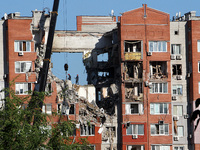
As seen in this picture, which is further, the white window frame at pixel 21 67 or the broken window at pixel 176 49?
the broken window at pixel 176 49

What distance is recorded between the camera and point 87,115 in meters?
79.1

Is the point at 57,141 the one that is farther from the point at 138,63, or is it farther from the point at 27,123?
the point at 138,63

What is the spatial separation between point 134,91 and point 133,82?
1067 mm

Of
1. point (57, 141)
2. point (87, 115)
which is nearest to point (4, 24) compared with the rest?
point (87, 115)

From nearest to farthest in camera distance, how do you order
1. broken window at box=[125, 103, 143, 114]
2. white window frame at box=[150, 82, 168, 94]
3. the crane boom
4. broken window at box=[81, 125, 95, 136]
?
the crane boom, broken window at box=[81, 125, 95, 136], broken window at box=[125, 103, 143, 114], white window frame at box=[150, 82, 168, 94]

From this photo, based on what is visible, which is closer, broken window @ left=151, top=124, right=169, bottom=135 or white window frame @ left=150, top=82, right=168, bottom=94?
broken window @ left=151, top=124, right=169, bottom=135

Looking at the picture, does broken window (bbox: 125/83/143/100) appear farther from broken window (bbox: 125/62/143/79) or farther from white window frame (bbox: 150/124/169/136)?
white window frame (bbox: 150/124/169/136)

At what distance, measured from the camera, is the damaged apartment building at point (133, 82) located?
78000 mm

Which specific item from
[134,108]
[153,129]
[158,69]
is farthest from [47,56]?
[153,129]

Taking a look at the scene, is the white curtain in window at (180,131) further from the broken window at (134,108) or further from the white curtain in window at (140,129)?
the broken window at (134,108)

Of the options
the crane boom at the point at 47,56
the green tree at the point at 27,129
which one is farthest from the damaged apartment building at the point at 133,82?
the green tree at the point at 27,129

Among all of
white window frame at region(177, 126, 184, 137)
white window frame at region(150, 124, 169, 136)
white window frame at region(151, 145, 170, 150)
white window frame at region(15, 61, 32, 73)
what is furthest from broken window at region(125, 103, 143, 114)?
white window frame at region(15, 61, 32, 73)

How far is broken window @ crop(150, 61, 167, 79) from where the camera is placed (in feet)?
264

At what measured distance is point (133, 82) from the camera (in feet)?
262
